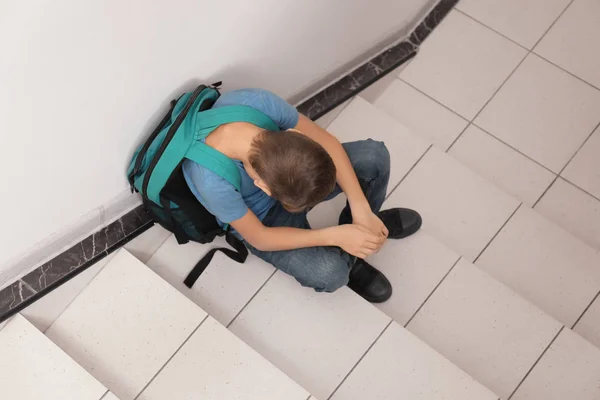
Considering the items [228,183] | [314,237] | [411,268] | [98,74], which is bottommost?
[411,268]

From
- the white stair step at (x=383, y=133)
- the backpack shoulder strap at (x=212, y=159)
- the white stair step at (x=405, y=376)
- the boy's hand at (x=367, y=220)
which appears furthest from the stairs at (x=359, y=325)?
the backpack shoulder strap at (x=212, y=159)

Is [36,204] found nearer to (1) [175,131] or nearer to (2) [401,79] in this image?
(1) [175,131]

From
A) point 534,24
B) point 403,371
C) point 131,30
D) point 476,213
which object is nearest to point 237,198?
point 131,30

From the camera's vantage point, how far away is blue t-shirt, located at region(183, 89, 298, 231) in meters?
1.66

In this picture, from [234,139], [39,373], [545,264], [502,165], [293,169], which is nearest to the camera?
[293,169]

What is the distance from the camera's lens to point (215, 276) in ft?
6.60

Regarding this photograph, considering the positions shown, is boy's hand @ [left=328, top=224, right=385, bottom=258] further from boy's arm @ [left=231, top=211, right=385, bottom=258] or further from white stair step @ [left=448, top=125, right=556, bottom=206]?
white stair step @ [left=448, top=125, right=556, bottom=206]

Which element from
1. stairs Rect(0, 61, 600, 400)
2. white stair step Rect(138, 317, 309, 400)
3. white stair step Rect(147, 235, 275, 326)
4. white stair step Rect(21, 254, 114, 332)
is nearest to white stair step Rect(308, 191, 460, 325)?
stairs Rect(0, 61, 600, 400)

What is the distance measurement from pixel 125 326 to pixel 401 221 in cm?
91

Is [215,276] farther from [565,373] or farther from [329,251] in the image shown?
[565,373]

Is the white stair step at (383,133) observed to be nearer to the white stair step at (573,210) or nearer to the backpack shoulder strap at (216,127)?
the white stair step at (573,210)

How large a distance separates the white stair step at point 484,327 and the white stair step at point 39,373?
99cm

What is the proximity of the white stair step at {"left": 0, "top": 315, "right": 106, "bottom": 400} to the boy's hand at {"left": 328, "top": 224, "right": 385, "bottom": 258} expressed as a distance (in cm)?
75

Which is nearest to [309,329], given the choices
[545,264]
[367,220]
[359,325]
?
[359,325]
